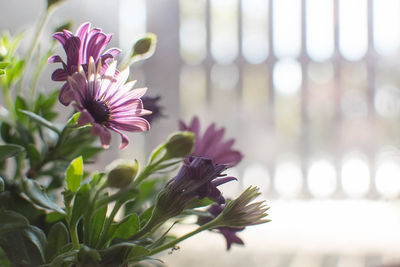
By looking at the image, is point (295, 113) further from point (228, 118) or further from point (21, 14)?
point (21, 14)

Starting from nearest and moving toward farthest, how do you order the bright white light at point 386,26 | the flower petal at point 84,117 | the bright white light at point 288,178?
the flower petal at point 84,117 → the bright white light at point 386,26 → the bright white light at point 288,178

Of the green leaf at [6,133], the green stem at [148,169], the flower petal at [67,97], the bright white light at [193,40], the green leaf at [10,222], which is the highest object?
the bright white light at [193,40]

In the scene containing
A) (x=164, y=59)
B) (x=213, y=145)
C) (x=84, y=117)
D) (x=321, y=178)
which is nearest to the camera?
(x=84, y=117)

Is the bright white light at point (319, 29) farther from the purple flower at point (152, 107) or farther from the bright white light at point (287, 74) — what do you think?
the purple flower at point (152, 107)

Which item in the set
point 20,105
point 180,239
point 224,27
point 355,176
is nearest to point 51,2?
point 20,105

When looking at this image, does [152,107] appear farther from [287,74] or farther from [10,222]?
[287,74]

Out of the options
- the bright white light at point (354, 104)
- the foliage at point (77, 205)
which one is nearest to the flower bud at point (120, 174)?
the foliage at point (77, 205)

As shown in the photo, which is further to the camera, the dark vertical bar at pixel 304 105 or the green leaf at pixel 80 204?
the dark vertical bar at pixel 304 105
